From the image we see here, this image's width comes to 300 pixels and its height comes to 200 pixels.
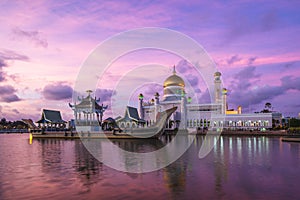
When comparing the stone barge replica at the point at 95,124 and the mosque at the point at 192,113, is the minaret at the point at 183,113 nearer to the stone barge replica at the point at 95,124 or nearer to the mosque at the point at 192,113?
the mosque at the point at 192,113

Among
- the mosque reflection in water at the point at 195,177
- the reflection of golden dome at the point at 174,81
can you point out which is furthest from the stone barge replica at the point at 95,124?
the mosque reflection in water at the point at 195,177

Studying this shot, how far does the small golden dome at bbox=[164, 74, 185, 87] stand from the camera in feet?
251

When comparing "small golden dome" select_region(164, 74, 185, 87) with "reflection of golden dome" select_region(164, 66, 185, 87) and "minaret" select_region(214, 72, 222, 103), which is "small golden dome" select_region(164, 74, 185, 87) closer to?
"reflection of golden dome" select_region(164, 66, 185, 87)

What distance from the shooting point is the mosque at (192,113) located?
2405 inches

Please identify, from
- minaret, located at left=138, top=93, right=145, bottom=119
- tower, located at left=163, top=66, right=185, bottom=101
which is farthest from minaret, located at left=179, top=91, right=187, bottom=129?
minaret, located at left=138, top=93, right=145, bottom=119

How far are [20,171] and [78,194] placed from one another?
6.68m

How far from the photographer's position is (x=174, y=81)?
7675 centimetres

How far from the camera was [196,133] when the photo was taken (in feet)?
176

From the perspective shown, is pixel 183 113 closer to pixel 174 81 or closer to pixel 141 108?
pixel 174 81

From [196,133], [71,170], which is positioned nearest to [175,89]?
[196,133]

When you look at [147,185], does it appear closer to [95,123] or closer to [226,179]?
[226,179]

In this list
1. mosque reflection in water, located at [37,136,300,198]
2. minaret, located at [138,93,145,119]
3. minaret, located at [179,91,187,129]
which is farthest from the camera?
minaret, located at [138,93,145,119]

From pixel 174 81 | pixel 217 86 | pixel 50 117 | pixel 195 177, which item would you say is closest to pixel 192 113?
pixel 217 86

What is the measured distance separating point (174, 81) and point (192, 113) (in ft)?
40.1
